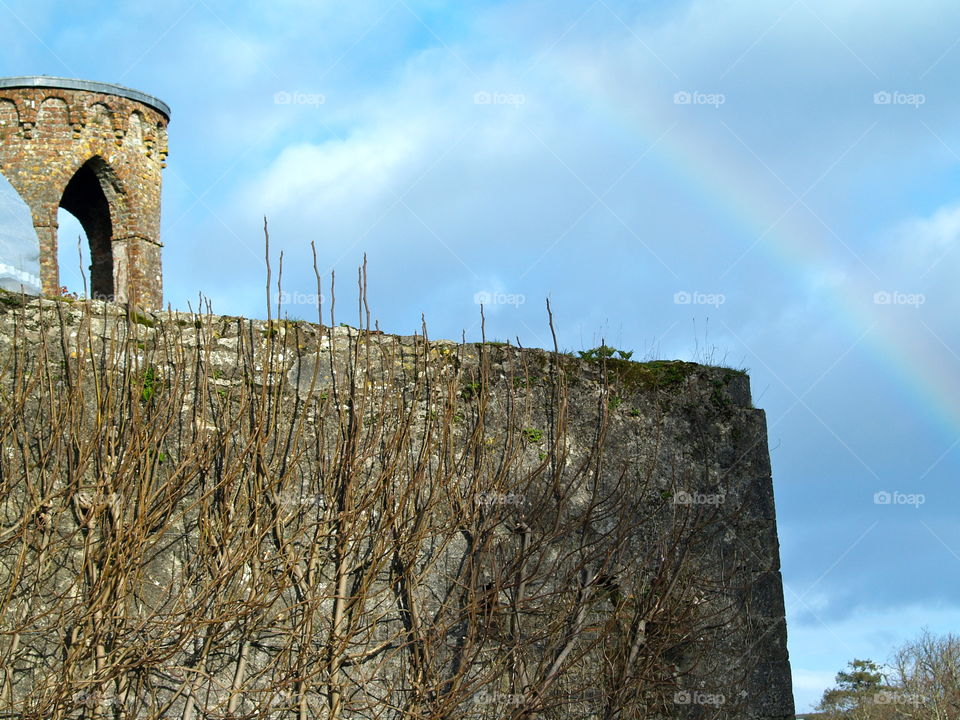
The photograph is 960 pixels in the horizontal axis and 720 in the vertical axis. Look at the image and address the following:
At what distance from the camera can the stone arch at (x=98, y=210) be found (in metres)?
18.1

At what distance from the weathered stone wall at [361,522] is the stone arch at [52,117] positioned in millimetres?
11294

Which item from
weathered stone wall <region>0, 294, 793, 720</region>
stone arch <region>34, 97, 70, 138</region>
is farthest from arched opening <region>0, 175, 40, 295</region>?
stone arch <region>34, 97, 70, 138</region>

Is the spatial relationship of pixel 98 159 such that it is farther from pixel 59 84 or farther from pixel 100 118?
pixel 59 84

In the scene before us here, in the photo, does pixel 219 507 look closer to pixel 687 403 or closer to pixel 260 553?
pixel 260 553

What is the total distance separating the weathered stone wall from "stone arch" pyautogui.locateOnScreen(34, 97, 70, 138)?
1129 centimetres

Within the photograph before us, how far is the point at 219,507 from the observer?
7.59m

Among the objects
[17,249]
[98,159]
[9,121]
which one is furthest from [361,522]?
[9,121]

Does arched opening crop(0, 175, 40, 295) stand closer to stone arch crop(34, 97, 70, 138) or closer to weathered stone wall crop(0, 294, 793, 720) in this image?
weathered stone wall crop(0, 294, 793, 720)

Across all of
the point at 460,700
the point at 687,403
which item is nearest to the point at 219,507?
the point at 460,700

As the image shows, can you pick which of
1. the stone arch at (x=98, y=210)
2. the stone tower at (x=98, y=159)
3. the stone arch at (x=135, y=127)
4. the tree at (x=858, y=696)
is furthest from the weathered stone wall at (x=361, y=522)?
the tree at (x=858, y=696)

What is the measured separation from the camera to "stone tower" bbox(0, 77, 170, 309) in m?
17.5

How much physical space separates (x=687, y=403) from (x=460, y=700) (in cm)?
312

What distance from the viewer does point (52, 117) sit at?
1788cm

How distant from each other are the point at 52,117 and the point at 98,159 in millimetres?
933
